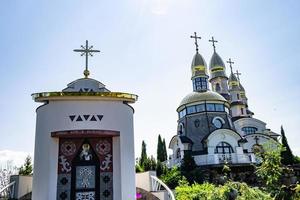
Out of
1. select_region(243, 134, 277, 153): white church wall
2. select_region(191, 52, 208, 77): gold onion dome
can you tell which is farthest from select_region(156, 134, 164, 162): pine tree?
select_region(243, 134, 277, 153): white church wall

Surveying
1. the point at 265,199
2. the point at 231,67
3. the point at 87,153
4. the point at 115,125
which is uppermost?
the point at 231,67

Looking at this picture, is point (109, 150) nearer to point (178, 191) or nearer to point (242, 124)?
point (178, 191)

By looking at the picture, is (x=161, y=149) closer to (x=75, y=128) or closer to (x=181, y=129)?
(x=181, y=129)

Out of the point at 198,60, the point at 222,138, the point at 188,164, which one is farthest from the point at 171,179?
the point at 198,60

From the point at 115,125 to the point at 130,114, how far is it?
729 mm

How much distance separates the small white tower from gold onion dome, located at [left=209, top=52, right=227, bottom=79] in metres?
25.9

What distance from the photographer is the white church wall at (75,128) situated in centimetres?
813

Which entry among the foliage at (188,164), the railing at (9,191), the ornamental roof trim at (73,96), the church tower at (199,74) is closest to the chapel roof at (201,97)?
the church tower at (199,74)

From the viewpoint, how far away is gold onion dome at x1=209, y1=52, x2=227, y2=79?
3300 centimetres

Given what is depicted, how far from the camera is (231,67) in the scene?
37.5 m

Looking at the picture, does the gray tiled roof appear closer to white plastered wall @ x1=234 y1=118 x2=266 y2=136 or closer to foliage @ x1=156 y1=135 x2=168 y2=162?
white plastered wall @ x1=234 y1=118 x2=266 y2=136

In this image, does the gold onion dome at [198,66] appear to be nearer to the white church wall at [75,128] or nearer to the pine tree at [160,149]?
the pine tree at [160,149]

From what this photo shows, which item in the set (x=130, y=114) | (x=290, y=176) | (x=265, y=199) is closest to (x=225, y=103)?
(x=290, y=176)

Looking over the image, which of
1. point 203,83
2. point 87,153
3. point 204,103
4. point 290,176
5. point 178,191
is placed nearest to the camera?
point 87,153
